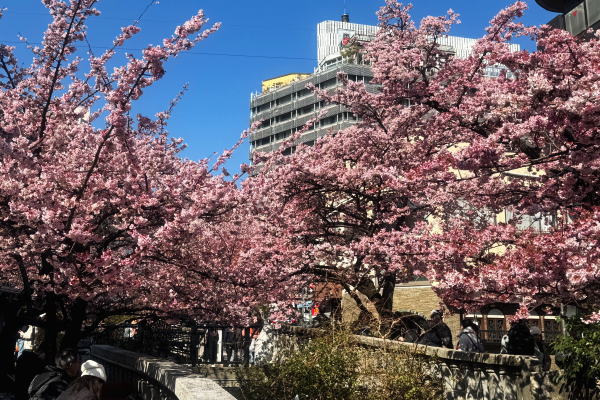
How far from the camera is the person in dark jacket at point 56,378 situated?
6.72 m

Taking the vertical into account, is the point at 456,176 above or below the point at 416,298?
above

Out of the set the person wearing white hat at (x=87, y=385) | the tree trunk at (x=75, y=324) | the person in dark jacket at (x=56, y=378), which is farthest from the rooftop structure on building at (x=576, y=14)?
the person wearing white hat at (x=87, y=385)

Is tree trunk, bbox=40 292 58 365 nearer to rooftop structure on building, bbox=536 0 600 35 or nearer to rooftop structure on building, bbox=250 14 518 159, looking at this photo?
rooftop structure on building, bbox=536 0 600 35

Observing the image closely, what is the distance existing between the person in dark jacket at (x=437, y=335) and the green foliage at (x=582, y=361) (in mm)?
3807

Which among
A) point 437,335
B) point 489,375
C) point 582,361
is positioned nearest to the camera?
point 582,361

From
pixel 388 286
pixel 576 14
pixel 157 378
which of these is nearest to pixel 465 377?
pixel 157 378

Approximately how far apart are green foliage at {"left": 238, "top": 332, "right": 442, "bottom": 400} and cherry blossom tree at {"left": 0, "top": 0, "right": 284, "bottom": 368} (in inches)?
101

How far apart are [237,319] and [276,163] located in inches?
224

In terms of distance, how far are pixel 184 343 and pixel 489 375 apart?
9136mm

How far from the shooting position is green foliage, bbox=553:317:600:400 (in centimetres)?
779

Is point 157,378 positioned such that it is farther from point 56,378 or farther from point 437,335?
point 437,335

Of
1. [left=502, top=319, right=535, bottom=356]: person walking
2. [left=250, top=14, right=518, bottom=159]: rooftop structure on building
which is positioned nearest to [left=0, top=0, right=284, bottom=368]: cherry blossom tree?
[left=502, top=319, right=535, bottom=356]: person walking

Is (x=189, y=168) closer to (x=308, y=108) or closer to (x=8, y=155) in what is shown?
(x=8, y=155)

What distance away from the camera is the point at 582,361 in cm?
791
